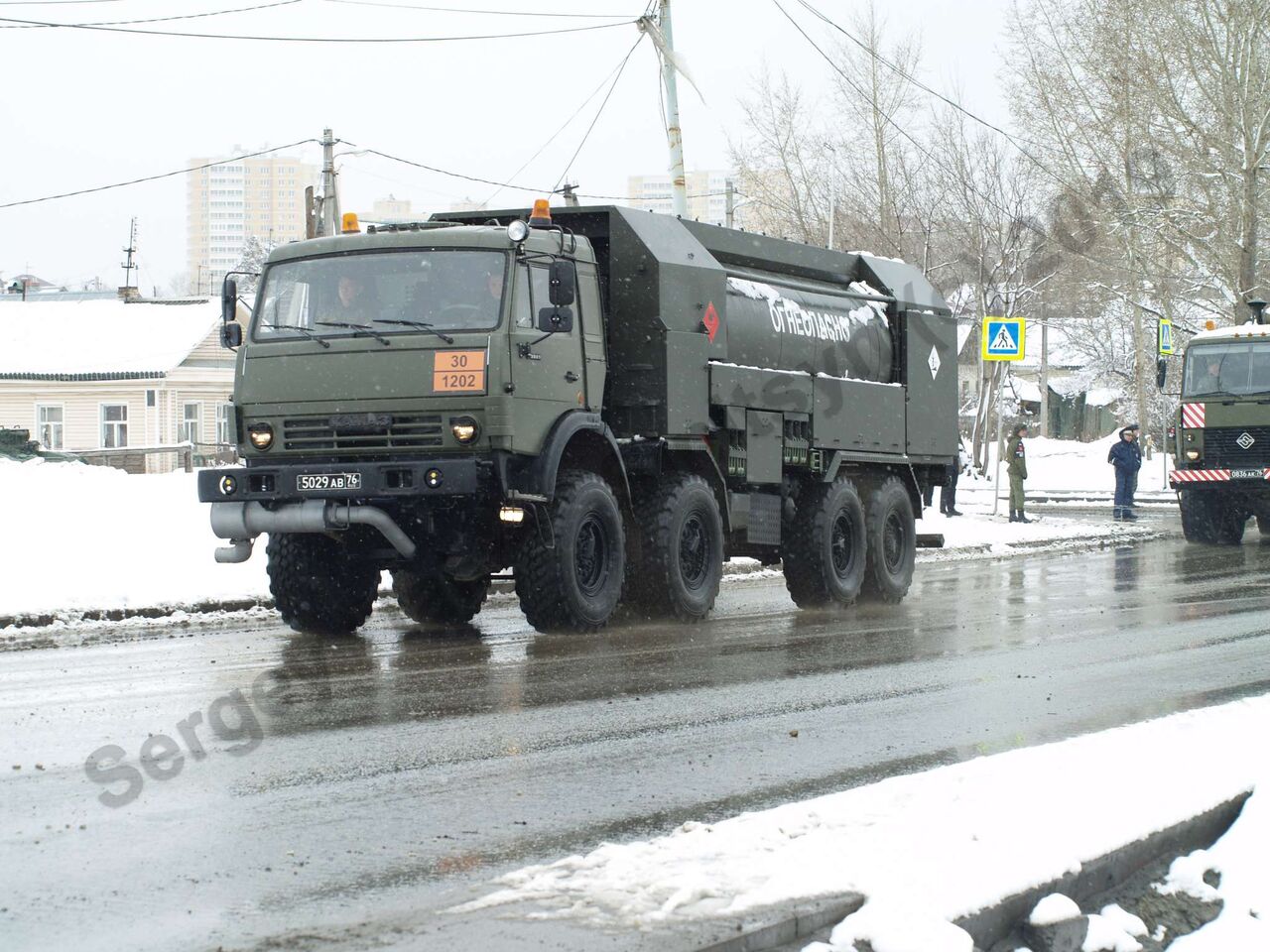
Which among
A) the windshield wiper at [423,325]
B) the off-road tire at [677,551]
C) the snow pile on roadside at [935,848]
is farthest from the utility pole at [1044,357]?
the snow pile on roadside at [935,848]

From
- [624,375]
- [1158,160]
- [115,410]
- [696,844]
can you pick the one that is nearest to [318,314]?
[624,375]

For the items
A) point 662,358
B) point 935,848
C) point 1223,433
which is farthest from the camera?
point 1223,433

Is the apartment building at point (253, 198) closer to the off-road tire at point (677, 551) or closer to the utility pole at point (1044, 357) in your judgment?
the utility pole at point (1044, 357)

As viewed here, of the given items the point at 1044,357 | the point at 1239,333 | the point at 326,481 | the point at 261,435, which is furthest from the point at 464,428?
the point at 1044,357

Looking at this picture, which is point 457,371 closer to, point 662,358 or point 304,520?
point 304,520

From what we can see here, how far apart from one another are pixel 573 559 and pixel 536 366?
1.42 metres

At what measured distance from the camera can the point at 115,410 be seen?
50.0 m

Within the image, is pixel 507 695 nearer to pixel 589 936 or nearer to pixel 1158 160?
pixel 589 936

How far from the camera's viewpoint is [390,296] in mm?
11812

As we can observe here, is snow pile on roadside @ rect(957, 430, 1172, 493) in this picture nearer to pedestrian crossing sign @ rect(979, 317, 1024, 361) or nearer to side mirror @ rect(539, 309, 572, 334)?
pedestrian crossing sign @ rect(979, 317, 1024, 361)

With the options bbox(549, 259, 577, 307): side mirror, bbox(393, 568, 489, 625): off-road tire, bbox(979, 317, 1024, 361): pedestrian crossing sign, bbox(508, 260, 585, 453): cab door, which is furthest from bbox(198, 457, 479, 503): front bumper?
bbox(979, 317, 1024, 361): pedestrian crossing sign

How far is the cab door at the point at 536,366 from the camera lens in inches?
456

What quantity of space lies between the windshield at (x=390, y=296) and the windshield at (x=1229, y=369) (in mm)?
16167

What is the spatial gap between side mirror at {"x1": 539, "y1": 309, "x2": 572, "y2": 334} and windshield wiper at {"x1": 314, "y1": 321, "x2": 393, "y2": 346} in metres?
1.10
